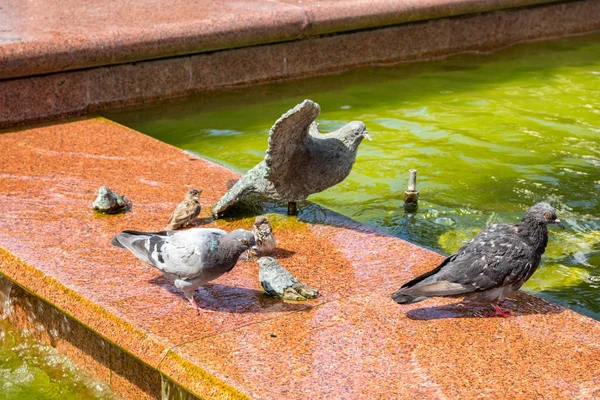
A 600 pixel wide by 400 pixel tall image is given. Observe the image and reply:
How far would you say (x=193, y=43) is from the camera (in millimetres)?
8273

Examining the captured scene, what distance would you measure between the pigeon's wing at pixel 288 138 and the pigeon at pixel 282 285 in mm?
813

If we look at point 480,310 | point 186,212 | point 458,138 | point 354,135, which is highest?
point 354,135

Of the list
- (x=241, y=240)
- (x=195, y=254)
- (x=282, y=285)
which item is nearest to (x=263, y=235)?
(x=282, y=285)

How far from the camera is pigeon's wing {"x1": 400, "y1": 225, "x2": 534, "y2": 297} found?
13.8 feet

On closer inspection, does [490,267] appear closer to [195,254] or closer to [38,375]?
[195,254]

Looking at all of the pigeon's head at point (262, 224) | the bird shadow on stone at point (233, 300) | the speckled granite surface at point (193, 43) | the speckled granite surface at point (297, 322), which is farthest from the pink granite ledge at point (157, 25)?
the bird shadow on stone at point (233, 300)

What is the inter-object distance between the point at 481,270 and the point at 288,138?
4.65ft

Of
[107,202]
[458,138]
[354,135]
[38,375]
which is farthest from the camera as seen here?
[458,138]

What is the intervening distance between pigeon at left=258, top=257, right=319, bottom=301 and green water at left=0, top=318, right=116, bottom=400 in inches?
35.9

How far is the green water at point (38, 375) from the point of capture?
457 centimetres

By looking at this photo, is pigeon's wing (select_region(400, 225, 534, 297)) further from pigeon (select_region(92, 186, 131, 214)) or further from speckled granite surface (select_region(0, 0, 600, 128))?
speckled granite surface (select_region(0, 0, 600, 128))

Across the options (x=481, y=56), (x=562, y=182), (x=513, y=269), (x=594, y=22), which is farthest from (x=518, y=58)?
(x=513, y=269)

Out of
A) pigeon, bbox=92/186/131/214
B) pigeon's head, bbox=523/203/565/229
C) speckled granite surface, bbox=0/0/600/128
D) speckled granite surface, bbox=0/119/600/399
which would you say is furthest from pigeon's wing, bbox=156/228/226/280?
speckled granite surface, bbox=0/0/600/128

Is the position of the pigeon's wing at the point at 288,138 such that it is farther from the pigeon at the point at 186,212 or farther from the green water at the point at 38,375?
the green water at the point at 38,375
